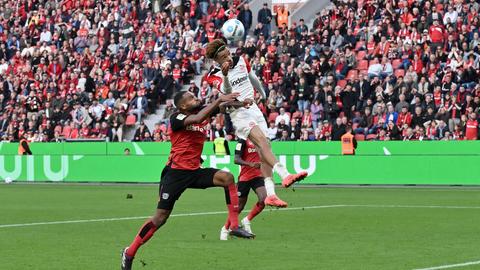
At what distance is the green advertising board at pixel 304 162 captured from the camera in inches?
1267

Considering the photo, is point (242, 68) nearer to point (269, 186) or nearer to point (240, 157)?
point (240, 157)

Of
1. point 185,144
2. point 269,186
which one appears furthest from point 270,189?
point 185,144

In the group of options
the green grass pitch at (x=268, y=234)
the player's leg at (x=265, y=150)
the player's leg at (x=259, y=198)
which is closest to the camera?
the green grass pitch at (x=268, y=234)

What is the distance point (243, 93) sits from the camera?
51.9ft

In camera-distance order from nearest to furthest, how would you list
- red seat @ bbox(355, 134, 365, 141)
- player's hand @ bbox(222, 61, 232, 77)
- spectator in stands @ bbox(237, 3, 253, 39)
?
player's hand @ bbox(222, 61, 232, 77), red seat @ bbox(355, 134, 365, 141), spectator in stands @ bbox(237, 3, 253, 39)

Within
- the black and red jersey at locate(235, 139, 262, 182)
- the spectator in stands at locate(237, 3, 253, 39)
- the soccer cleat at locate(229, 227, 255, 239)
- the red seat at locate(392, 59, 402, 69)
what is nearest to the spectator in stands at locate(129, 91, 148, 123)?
the spectator in stands at locate(237, 3, 253, 39)

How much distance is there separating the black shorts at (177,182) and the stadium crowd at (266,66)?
2008 centimetres

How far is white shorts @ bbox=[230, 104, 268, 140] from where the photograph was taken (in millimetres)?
15422

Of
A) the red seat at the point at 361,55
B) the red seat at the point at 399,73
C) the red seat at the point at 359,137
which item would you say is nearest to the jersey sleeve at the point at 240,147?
the red seat at the point at 359,137

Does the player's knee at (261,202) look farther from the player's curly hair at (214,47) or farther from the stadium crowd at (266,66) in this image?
the stadium crowd at (266,66)

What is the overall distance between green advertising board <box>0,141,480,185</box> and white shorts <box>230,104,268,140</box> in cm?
1727

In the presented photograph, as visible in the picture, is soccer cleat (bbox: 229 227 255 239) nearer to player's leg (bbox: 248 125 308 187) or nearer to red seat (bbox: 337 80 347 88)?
Answer: player's leg (bbox: 248 125 308 187)

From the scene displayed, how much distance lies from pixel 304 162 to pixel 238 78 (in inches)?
740

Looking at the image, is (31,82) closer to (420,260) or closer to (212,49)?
(212,49)
